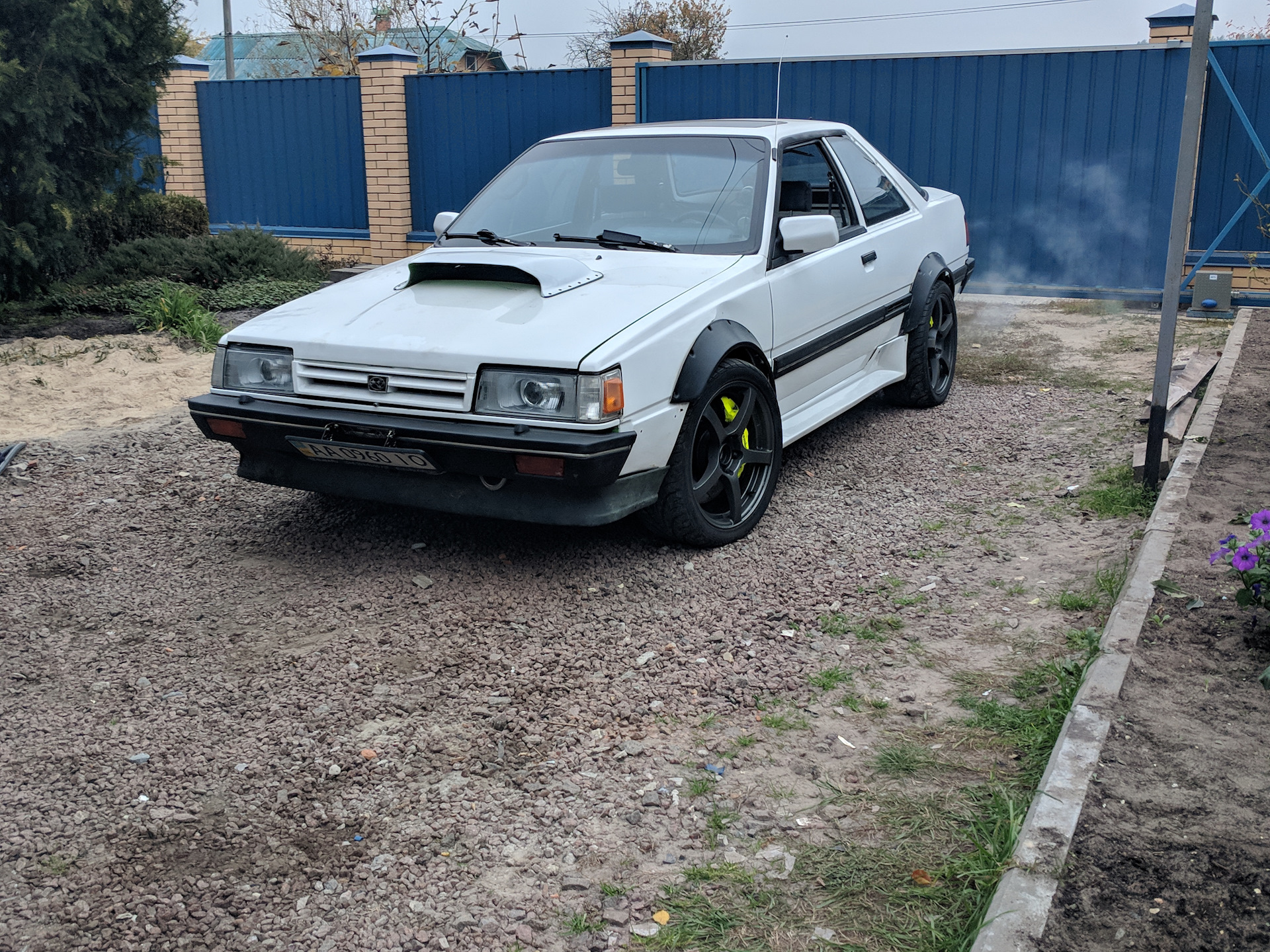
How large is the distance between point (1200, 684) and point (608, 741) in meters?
1.81

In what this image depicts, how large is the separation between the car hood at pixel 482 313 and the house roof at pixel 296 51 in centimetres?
1897

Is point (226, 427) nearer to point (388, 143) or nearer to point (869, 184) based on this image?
point (869, 184)

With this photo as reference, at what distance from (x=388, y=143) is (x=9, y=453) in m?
8.55

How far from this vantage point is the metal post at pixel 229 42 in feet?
107

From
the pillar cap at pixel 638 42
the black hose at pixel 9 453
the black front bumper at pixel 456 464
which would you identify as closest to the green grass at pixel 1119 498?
the black front bumper at pixel 456 464

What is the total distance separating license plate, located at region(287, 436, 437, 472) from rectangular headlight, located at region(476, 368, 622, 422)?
0.30m

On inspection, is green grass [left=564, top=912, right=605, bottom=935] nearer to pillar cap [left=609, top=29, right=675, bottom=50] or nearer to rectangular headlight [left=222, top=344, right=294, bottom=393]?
rectangular headlight [left=222, top=344, right=294, bottom=393]

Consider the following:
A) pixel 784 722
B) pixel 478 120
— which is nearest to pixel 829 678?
pixel 784 722

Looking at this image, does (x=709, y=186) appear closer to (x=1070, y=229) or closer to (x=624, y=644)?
(x=624, y=644)

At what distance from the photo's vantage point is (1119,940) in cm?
233

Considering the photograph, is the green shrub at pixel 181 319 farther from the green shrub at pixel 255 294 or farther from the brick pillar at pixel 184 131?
the brick pillar at pixel 184 131

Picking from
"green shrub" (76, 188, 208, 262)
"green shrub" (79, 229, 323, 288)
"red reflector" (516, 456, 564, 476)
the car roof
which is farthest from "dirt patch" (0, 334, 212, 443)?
"red reflector" (516, 456, 564, 476)

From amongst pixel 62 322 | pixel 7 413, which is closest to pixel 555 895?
pixel 7 413

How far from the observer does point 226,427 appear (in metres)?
4.54
